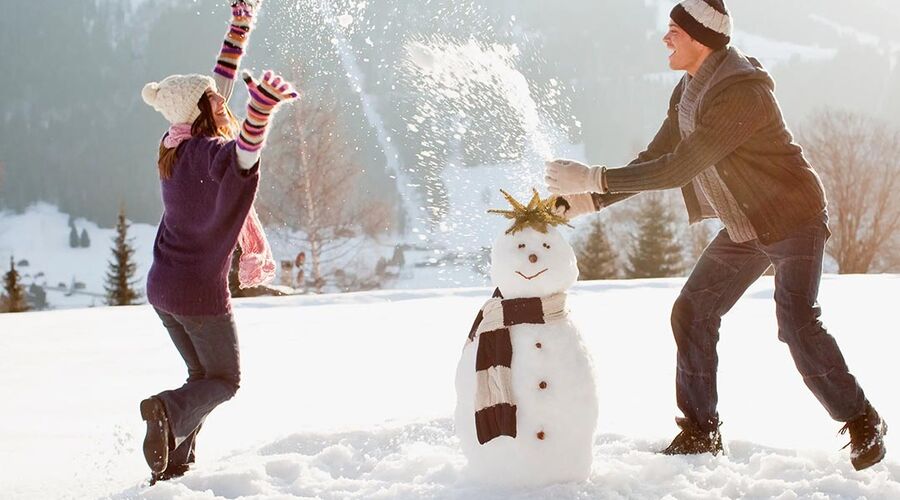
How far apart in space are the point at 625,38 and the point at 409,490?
9847 cm

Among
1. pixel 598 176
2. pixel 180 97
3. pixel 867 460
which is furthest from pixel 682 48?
pixel 180 97

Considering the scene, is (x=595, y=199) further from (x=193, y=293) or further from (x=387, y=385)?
(x=387, y=385)

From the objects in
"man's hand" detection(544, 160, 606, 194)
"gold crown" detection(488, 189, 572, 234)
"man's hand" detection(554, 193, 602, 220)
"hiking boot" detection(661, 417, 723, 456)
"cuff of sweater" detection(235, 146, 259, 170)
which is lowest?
"hiking boot" detection(661, 417, 723, 456)

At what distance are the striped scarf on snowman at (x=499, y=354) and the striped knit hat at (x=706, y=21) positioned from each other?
125cm

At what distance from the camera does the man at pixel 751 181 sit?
3027mm

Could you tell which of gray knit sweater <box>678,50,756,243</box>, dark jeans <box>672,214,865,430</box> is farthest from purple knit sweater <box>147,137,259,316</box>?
dark jeans <box>672,214,865,430</box>

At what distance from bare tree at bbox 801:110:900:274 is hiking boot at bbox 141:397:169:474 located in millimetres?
34404

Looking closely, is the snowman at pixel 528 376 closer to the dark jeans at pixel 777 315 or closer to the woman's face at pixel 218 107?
the dark jeans at pixel 777 315

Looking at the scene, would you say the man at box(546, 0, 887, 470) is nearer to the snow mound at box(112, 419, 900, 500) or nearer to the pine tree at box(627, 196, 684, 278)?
the snow mound at box(112, 419, 900, 500)

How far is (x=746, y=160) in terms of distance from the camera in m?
3.13

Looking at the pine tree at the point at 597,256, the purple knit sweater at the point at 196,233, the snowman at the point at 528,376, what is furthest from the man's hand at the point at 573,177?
the pine tree at the point at 597,256

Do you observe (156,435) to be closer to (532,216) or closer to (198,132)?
(198,132)

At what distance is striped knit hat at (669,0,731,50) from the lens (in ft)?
10.6

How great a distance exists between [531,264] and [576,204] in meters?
0.59
